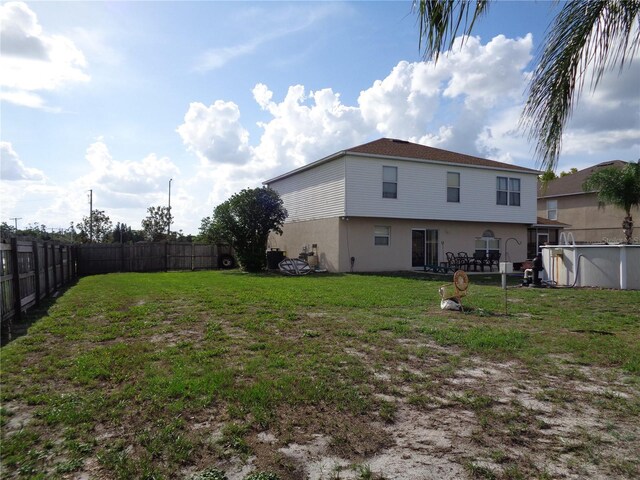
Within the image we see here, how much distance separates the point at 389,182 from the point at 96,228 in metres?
33.6

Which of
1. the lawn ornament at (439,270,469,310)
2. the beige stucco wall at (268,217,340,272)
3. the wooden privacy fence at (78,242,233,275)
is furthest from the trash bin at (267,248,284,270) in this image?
the lawn ornament at (439,270,469,310)

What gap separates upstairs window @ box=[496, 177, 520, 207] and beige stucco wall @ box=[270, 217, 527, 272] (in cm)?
130

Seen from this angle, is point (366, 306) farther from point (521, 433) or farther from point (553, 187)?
point (553, 187)

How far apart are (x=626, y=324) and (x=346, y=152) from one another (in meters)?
14.0

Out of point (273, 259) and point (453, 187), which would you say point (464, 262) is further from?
point (273, 259)

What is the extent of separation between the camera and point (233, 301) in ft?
34.7

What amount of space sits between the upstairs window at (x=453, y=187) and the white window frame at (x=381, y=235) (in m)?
3.73

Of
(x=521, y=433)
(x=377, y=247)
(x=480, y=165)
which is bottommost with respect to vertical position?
(x=521, y=433)

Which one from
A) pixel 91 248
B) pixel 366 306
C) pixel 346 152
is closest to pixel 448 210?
pixel 346 152

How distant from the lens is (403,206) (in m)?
21.5

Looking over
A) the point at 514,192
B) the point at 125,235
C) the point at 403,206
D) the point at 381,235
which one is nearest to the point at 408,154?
the point at 403,206

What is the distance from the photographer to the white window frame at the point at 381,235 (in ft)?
70.8

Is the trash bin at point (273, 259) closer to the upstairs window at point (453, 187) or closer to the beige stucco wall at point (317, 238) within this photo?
the beige stucco wall at point (317, 238)

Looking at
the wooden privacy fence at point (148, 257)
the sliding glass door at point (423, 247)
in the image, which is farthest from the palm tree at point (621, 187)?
the wooden privacy fence at point (148, 257)
